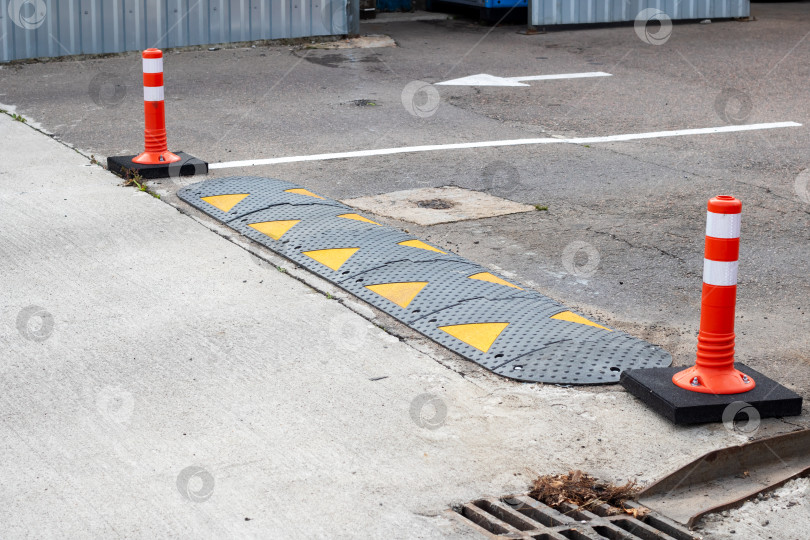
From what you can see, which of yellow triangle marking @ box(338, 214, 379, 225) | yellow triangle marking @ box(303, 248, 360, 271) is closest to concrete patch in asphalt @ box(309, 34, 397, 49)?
yellow triangle marking @ box(338, 214, 379, 225)

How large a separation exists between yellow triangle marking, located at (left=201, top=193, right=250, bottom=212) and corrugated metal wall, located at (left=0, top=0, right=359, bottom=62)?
650 centimetres

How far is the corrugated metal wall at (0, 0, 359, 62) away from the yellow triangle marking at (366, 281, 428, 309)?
333 inches

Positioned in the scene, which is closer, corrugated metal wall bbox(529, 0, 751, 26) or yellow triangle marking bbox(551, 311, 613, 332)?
yellow triangle marking bbox(551, 311, 613, 332)

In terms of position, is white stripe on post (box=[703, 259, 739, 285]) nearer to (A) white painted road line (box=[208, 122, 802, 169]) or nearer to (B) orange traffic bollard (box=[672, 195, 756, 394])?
(B) orange traffic bollard (box=[672, 195, 756, 394])

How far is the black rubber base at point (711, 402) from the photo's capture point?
413 cm

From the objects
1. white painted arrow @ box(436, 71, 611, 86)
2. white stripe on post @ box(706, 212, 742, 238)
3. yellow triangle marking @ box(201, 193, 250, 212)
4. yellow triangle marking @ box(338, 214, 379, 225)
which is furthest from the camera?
white painted arrow @ box(436, 71, 611, 86)

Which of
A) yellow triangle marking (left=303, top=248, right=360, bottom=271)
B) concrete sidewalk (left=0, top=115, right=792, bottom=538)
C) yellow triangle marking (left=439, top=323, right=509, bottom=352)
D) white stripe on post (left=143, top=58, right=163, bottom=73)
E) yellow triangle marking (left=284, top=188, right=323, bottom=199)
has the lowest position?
concrete sidewalk (left=0, top=115, right=792, bottom=538)

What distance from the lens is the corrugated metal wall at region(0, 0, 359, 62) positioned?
40.8 ft

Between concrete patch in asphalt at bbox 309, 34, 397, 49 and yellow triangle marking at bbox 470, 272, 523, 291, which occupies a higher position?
concrete patch in asphalt at bbox 309, 34, 397, 49

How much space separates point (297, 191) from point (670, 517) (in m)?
4.26

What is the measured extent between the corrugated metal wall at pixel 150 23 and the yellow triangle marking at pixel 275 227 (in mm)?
7185

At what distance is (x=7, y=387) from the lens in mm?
4418

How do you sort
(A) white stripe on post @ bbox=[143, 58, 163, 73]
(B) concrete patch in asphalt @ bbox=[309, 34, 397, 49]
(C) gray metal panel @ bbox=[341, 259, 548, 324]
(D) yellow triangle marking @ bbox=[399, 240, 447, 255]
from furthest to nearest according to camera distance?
(B) concrete patch in asphalt @ bbox=[309, 34, 397, 49]
(A) white stripe on post @ bbox=[143, 58, 163, 73]
(D) yellow triangle marking @ bbox=[399, 240, 447, 255]
(C) gray metal panel @ bbox=[341, 259, 548, 324]

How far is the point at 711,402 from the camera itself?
415 cm
